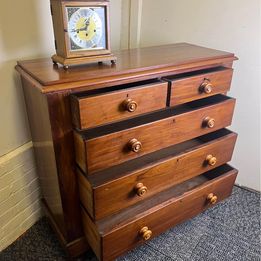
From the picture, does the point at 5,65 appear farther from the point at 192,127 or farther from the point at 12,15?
the point at 192,127

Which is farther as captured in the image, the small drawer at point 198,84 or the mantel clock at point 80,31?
the small drawer at point 198,84

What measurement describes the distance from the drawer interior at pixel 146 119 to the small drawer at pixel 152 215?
32 centimetres

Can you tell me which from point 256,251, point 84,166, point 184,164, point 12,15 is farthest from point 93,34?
point 256,251

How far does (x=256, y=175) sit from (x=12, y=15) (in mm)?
1448

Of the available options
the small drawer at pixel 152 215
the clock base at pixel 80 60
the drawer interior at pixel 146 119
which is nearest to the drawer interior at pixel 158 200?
the small drawer at pixel 152 215

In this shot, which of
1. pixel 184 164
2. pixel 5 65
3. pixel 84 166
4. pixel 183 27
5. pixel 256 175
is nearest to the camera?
pixel 84 166

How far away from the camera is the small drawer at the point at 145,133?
2.80 ft

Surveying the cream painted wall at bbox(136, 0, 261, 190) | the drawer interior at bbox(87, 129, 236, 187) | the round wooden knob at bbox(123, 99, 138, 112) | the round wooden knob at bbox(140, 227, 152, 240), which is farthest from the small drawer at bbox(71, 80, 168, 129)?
the cream painted wall at bbox(136, 0, 261, 190)

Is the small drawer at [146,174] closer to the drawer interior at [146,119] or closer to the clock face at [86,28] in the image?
the drawer interior at [146,119]

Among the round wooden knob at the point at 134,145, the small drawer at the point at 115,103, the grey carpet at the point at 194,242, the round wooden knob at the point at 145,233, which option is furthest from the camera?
the grey carpet at the point at 194,242

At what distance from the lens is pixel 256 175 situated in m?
1.53

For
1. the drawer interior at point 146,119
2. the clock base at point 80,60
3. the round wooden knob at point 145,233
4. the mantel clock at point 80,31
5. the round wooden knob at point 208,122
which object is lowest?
the round wooden knob at point 145,233

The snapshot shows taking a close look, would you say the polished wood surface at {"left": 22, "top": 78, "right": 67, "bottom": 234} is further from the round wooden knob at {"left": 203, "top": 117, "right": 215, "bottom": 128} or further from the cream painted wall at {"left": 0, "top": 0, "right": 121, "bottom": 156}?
the round wooden knob at {"left": 203, "top": 117, "right": 215, "bottom": 128}

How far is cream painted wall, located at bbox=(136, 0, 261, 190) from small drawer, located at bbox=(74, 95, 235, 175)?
0.27 m
